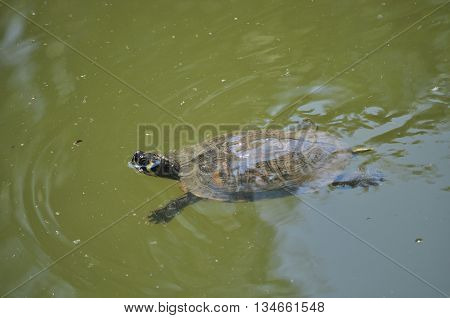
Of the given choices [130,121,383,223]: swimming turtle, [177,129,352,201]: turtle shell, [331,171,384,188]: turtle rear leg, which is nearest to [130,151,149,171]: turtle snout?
[130,121,383,223]: swimming turtle

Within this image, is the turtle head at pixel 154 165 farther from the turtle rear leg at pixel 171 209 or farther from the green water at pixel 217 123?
the turtle rear leg at pixel 171 209

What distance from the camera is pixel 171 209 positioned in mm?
3973

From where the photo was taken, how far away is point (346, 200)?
3.87 meters

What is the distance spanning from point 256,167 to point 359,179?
0.93 meters

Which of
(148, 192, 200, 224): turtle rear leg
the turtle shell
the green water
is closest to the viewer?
the green water

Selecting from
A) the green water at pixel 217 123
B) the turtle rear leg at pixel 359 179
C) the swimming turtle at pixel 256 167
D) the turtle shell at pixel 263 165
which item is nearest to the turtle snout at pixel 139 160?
the swimming turtle at pixel 256 167

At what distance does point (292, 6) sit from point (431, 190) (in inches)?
119

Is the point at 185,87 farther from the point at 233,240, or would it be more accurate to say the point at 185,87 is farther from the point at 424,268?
the point at 424,268

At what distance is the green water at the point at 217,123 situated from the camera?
352 cm

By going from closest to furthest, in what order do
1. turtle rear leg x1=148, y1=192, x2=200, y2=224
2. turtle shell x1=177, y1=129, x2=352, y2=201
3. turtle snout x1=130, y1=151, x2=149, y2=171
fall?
1. turtle shell x1=177, y1=129, x2=352, y2=201
2. turtle rear leg x1=148, y1=192, x2=200, y2=224
3. turtle snout x1=130, y1=151, x2=149, y2=171

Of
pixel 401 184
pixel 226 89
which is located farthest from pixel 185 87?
pixel 401 184

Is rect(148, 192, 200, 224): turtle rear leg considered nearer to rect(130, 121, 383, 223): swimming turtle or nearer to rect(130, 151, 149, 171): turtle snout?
rect(130, 121, 383, 223): swimming turtle

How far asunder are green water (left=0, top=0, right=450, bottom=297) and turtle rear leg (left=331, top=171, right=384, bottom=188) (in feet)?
0.29

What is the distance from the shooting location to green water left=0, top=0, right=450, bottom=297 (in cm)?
352
